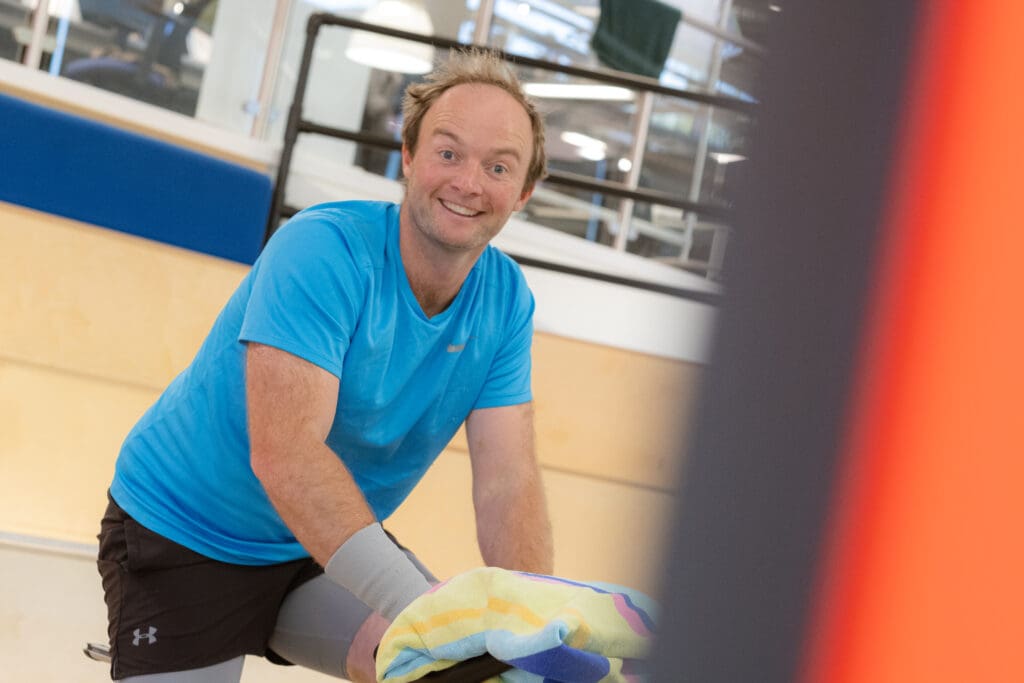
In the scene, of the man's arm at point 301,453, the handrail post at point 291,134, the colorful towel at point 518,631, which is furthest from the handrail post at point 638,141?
the colorful towel at point 518,631

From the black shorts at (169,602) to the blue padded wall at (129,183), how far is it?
155cm

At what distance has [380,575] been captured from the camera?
1.11 metres

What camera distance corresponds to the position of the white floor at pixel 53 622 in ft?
7.80

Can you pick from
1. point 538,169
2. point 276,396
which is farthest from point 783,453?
point 538,169

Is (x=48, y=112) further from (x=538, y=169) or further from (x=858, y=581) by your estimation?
(x=858, y=581)

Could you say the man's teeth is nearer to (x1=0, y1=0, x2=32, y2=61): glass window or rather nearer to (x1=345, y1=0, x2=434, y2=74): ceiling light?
(x1=0, y1=0, x2=32, y2=61): glass window

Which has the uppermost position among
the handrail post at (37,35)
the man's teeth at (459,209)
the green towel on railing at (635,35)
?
the green towel on railing at (635,35)

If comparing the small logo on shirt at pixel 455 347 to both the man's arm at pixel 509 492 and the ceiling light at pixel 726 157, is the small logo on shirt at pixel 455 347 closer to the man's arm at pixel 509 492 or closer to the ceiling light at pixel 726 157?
the man's arm at pixel 509 492

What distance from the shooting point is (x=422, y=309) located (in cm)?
149

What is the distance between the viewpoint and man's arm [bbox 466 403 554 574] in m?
1.48

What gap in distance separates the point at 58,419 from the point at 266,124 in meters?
1.31

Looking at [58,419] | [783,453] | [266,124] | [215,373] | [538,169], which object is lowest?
[58,419]

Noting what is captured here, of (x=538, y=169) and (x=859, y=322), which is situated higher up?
(x=538, y=169)

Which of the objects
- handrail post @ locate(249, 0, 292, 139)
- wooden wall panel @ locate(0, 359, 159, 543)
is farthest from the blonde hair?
handrail post @ locate(249, 0, 292, 139)
